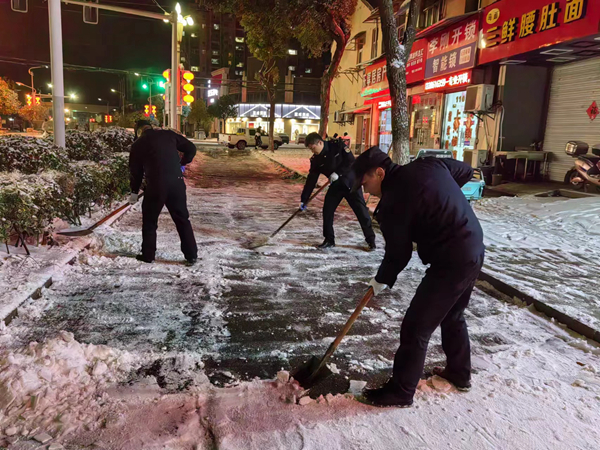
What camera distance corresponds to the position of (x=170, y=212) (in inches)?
225

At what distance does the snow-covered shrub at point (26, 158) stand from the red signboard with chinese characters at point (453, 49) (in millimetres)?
12997

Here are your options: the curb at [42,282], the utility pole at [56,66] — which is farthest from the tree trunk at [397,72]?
the utility pole at [56,66]

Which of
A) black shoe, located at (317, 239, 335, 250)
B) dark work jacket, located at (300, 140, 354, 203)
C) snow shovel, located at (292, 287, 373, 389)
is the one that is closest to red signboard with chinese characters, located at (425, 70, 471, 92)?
dark work jacket, located at (300, 140, 354, 203)

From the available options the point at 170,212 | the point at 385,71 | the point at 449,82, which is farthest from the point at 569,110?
the point at 170,212

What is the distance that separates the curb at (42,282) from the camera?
3975 mm

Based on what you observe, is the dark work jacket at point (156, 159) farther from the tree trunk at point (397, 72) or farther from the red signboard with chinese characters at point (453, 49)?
the red signboard with chinese characters at point (453, 49)

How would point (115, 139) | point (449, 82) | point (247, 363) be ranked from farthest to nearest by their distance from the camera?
point (449, 82) < point (115, 139) < point (247, 363)

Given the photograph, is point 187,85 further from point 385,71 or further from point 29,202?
point 29,202

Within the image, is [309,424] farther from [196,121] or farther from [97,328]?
[196,121]

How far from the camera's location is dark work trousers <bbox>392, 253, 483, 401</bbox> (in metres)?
2.70

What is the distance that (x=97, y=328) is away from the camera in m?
3.94

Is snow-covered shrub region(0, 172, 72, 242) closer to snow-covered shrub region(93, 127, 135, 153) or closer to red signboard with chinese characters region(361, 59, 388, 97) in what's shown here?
snow-covered shrub region(93, 127, 135, 153)

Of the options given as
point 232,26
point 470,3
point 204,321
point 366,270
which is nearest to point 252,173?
point 470,3

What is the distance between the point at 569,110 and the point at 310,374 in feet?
45.2
